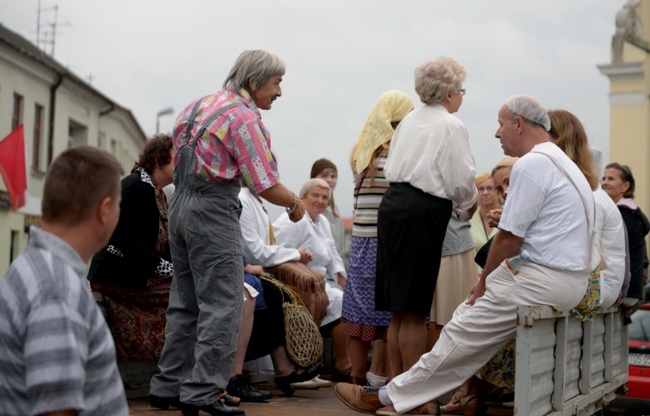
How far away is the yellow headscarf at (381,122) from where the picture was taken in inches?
239

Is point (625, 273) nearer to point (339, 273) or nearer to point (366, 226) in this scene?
point (366, 226)

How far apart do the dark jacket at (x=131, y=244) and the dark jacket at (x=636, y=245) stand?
334 cm

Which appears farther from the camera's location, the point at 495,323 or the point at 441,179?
the point at 441,179

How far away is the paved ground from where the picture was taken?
206 inches

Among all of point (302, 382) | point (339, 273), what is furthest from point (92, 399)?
point (339, 273)

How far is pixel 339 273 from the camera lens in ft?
28.0

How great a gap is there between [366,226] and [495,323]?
148cm

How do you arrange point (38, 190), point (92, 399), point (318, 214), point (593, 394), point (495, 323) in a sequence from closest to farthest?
1. point (92, 399)
2. point (495, 323)
3. point (593, 394)
4. point (318, 214)
5. point (38, 190)

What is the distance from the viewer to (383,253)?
547 cm

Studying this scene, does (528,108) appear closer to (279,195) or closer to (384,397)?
(279,195)

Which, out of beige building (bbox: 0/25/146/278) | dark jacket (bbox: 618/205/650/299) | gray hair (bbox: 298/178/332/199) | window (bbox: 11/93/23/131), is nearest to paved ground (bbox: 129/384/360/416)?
gray hair (bbox: 298/178/332/199)

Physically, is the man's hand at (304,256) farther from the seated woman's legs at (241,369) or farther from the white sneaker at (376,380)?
the white sneaker at (376,380)

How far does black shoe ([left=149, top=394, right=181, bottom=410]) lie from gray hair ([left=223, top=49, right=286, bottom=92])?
1.63m

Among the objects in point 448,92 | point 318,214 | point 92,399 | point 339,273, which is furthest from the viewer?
point 339,273
